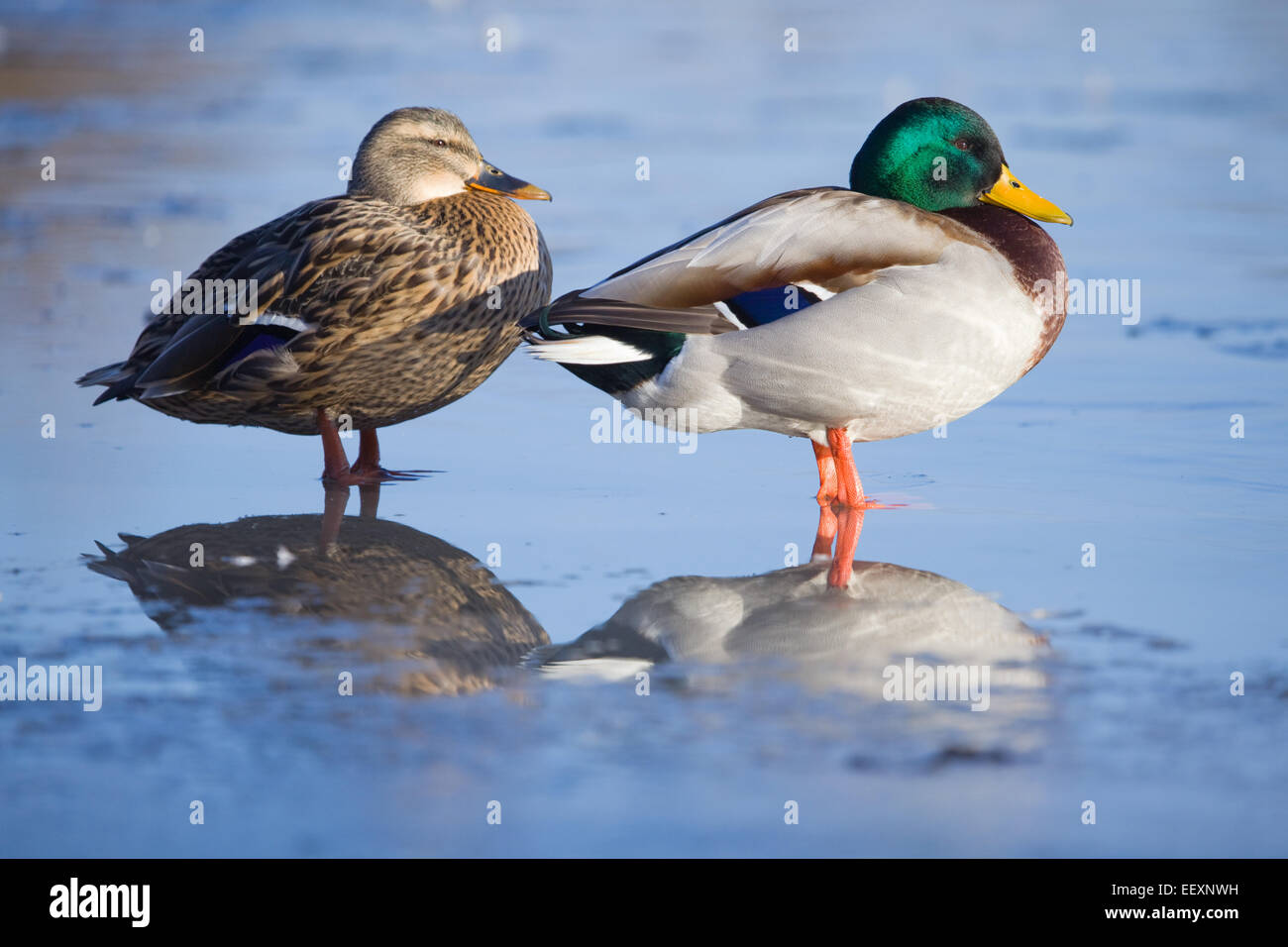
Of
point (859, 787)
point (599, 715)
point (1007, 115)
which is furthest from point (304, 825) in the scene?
point (1007, 115)

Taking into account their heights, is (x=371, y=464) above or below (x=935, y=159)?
below

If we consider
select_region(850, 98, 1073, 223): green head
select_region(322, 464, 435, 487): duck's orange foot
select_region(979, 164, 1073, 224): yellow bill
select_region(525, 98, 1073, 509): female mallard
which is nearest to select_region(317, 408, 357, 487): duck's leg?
select_region(322, 464, 435, 487): duck's orange foot

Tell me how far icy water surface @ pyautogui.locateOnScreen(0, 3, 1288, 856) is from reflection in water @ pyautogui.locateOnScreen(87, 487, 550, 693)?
1cm

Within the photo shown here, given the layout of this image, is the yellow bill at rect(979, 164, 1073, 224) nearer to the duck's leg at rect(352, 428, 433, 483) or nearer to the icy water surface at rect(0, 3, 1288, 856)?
the icy water surface at rect(0, 3, 1288, 856)

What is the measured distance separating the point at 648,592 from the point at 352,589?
66cm

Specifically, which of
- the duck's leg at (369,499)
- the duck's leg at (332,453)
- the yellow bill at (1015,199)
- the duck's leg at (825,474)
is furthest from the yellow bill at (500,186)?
the yellow bill at (1015,199)

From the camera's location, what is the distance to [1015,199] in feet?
15.7

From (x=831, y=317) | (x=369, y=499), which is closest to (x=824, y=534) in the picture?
(x=831, y=317)

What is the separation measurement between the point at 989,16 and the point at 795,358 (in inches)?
414

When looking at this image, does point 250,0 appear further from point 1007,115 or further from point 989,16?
point 1007,115

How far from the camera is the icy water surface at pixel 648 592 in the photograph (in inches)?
109

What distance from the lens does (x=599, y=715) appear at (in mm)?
3107

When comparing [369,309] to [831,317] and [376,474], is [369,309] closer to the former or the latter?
[376,474]

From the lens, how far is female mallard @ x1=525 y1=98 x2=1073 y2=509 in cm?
429
